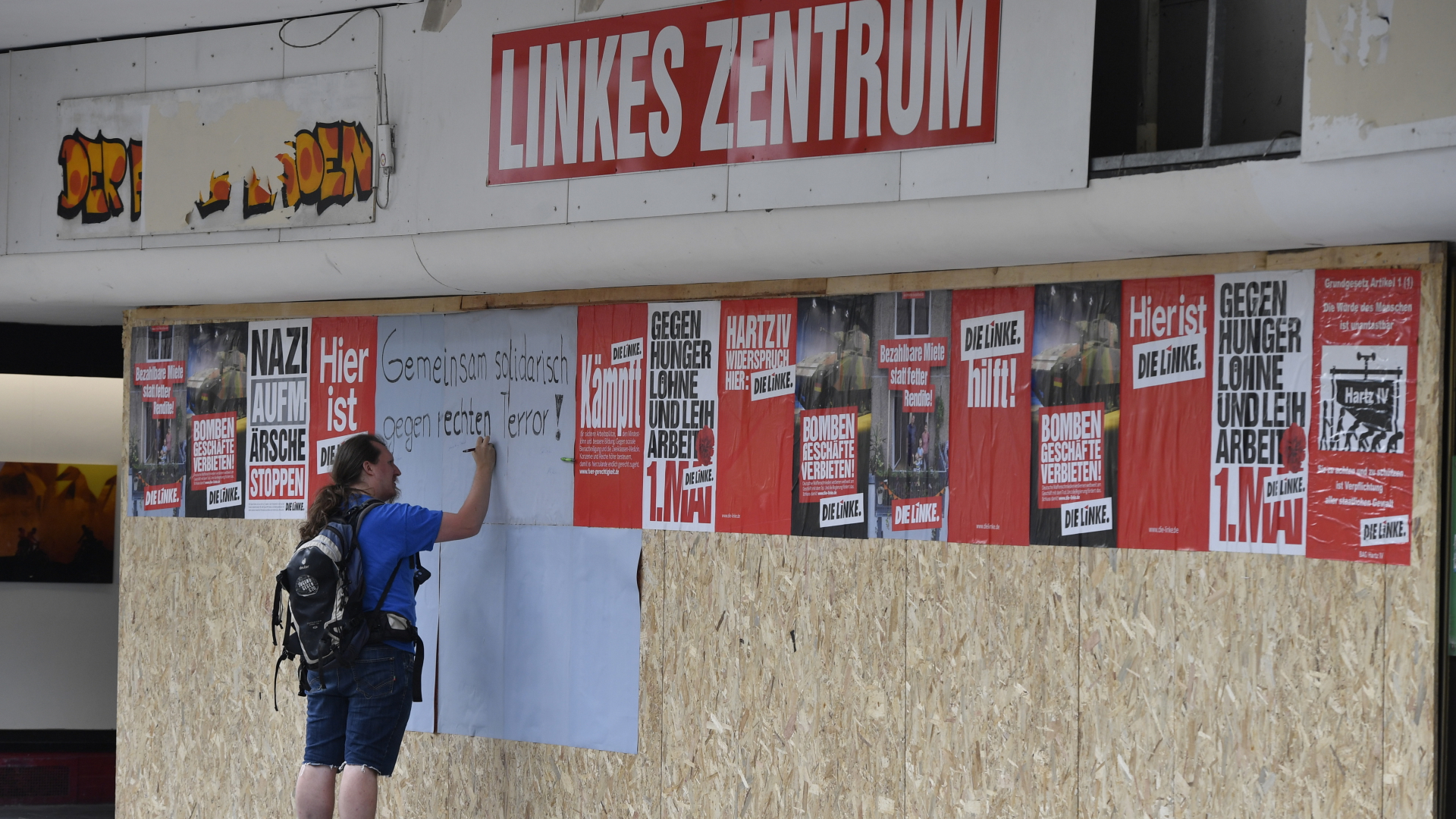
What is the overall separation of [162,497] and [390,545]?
82.5 inches

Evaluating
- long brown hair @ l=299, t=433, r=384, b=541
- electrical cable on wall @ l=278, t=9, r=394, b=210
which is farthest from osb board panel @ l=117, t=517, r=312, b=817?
electrical cable on wall @ l=278, t=9, r=394, b=210

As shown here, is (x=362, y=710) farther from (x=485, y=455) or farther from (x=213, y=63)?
(x=213, y=63)

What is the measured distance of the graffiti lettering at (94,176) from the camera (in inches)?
253

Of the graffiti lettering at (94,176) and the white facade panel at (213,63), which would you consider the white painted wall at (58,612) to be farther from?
the white facade panel at (213,63)

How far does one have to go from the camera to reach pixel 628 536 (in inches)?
223

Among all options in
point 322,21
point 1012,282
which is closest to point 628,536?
point 1012,282

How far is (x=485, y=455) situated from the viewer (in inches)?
235

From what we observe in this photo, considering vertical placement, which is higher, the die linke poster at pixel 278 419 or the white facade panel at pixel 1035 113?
the white facade panel at pixel 1035 113

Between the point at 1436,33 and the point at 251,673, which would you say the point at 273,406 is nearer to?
the point at 251,673

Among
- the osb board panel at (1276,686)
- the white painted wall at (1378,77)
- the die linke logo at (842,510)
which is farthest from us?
the die linke logo at (842,510)

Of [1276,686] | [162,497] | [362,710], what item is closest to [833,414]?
[1276,686]

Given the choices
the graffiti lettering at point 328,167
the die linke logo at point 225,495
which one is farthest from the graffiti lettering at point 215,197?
the die linke logo at point 225,495

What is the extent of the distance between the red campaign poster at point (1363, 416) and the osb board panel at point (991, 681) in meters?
0.88

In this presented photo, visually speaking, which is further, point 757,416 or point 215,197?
point 215,197
